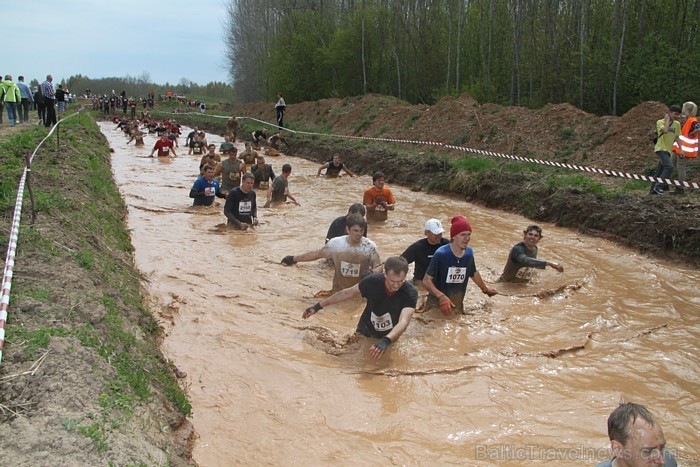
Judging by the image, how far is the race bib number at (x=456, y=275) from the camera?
22.2ft

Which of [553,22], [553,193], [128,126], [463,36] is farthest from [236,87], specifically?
[553,193]

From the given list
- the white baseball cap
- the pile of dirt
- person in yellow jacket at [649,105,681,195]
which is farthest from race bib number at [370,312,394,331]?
the pile of dirt

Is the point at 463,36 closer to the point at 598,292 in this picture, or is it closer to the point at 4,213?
the point at 598,292

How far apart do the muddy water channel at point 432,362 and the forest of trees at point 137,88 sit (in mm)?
89597

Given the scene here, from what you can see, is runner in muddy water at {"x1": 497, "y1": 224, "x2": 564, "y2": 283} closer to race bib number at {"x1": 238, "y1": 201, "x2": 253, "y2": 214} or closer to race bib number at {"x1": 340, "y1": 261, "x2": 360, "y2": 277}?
race bib number at {"x1": 340, "y1": 261, "x2": 360, "y2": 277}

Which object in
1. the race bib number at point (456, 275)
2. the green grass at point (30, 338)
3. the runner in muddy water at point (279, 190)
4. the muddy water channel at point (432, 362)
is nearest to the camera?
the green grass at point (30, 338)

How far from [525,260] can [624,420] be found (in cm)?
523

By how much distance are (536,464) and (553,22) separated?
21.6 metres

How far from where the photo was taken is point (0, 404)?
3.11 m

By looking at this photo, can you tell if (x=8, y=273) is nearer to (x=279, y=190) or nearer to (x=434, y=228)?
(x=434, y=228)

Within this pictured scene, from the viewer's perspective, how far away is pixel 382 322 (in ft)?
19.1

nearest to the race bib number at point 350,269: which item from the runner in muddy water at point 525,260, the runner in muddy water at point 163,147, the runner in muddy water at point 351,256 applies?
the runner in muddy water at point 351,256

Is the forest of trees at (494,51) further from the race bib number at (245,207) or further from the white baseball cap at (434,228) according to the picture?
the white baseball cap at (434,228)

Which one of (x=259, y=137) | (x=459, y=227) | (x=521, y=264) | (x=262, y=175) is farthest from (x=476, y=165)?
(x=259, y=137)
